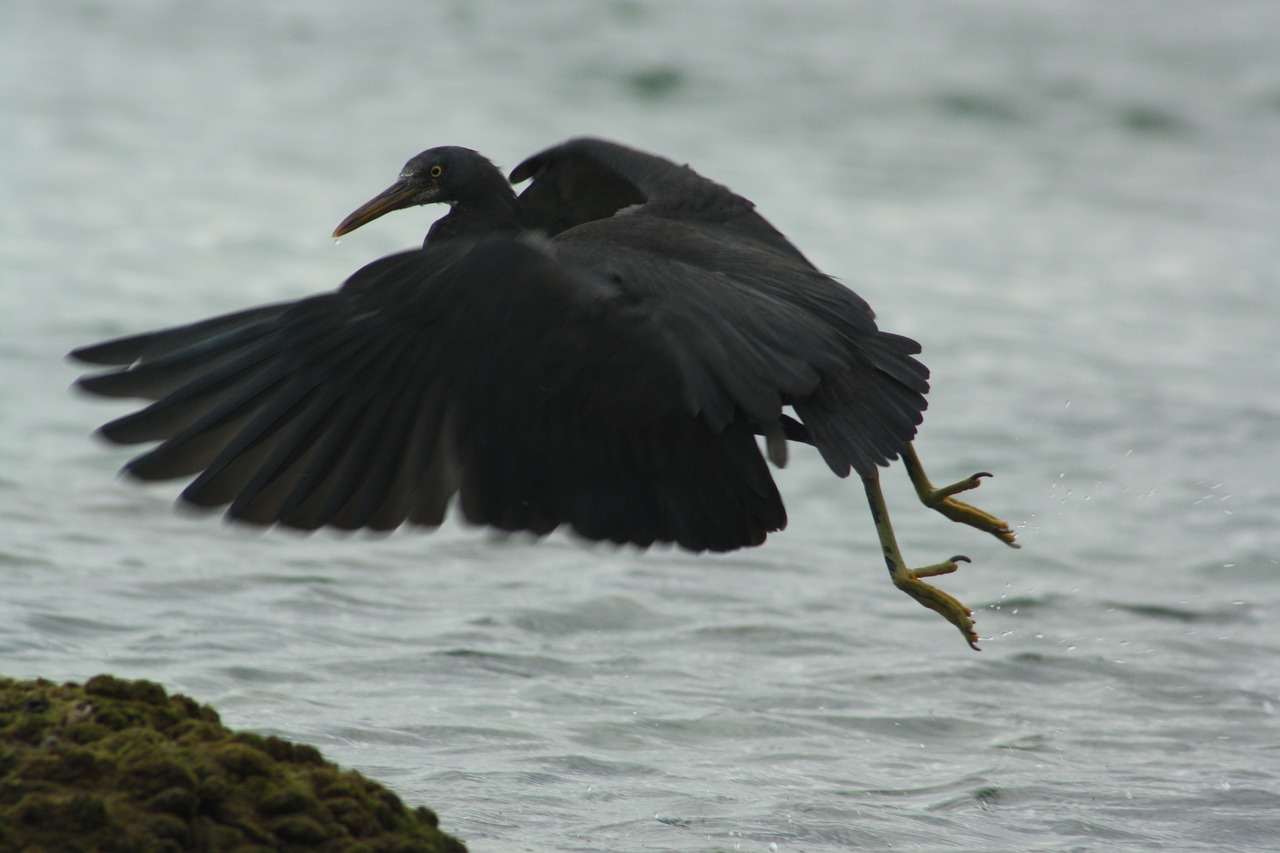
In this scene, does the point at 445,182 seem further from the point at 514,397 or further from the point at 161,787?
the point at 161,787

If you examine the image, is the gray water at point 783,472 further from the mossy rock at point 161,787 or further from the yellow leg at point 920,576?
the mossy rock at point 161,787

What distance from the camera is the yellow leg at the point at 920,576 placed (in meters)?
4.51

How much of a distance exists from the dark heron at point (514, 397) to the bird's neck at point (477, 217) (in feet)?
2.78

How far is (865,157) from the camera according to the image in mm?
13570

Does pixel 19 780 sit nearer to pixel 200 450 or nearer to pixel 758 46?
pixel 200 450

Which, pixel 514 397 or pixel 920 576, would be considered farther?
pixel 920 576

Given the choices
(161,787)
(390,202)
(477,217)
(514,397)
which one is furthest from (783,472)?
(161,787)

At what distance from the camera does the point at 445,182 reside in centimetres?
488

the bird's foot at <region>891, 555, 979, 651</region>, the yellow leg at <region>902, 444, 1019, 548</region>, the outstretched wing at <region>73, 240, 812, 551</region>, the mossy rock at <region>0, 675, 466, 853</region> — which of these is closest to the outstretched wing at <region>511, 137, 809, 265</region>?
the yellow leg at <region>902, 444, 1019, 548</region>

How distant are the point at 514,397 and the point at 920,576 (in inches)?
55.4

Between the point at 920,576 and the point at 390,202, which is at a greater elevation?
the point at 390,202

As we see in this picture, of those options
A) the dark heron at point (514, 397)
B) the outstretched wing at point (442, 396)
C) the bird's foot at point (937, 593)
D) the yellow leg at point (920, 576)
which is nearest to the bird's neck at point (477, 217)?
the dark heron at point (514, 397)

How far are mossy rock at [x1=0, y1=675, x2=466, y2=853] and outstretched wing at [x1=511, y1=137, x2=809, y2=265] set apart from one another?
6.86ft

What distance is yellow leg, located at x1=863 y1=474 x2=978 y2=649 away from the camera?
14.8 feet
